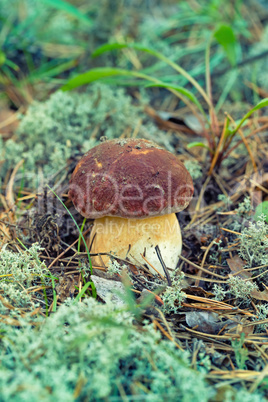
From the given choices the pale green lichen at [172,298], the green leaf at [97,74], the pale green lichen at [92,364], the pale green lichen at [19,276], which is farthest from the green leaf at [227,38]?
the pale green lichen at [92,364]

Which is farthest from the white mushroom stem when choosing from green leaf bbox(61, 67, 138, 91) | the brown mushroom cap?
green leaf bbox(61, 67, 138, 91)

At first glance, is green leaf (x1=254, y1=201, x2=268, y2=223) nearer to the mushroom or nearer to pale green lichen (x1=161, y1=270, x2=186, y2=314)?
the mushroom

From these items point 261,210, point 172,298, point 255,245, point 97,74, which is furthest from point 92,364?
point 97,74

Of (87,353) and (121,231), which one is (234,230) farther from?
(87,353)

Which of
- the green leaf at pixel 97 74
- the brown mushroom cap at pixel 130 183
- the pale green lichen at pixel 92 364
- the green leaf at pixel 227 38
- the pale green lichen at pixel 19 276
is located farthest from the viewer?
the green leaf at pixel 227 38

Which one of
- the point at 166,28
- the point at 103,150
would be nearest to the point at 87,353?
the point at 103,150

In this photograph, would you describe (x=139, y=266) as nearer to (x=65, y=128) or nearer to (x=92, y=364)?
(x=92, y=364)

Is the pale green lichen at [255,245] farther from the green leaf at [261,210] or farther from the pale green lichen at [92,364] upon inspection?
the pale green lichen at [92,364]
